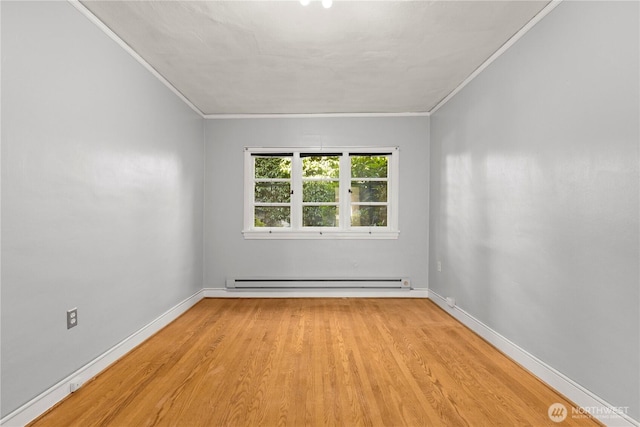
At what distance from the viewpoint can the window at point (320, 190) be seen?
4.56m

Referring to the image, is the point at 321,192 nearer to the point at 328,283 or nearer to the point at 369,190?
the point at 369,190

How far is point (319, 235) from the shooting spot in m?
4.48

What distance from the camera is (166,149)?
335cm

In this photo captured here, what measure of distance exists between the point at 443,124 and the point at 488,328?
8.03 feet

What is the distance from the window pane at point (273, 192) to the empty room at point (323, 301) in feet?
3.00

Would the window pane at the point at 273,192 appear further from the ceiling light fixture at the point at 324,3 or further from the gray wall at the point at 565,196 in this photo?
the ceiling light fixture at the point at 324,3

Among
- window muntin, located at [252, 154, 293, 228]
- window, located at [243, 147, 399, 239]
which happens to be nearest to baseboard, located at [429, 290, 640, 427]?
window, located at [243, 147, 399, 239]

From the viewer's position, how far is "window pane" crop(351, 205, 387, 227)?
15.0ft

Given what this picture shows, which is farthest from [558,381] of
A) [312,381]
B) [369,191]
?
[369,191]

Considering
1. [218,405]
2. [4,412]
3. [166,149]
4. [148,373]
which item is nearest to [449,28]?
[166,149]

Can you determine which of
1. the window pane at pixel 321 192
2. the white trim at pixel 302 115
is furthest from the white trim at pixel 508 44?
the window pane at pixel 321 192

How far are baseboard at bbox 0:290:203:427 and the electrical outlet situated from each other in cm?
33

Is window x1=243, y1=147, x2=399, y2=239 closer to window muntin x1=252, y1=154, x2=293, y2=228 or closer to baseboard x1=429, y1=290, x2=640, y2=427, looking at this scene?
window muntin x1=252, y1=154, x2=293, y2=228

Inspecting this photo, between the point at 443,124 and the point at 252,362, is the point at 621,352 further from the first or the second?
the point at 443,124
